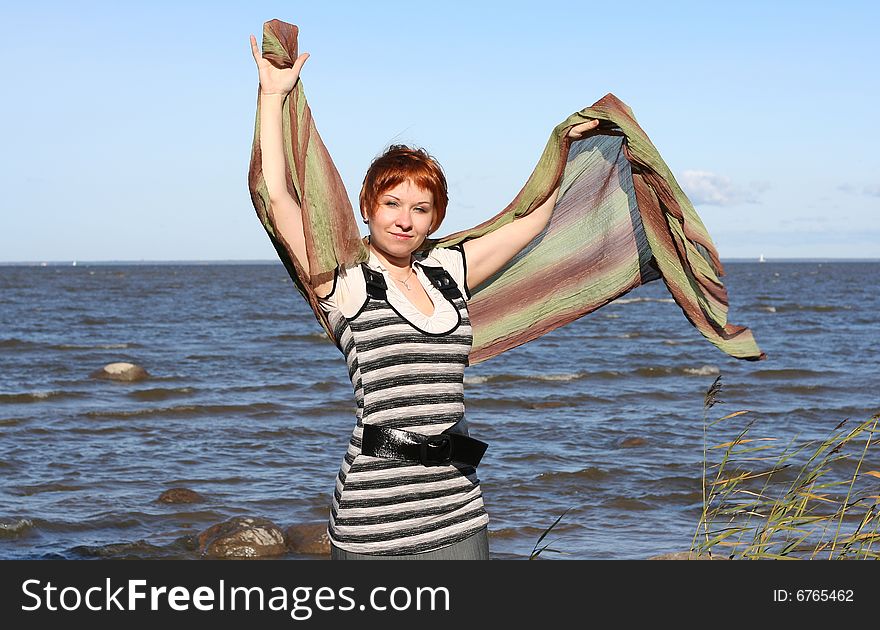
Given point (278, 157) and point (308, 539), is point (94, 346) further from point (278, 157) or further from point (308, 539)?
point (278, 157)

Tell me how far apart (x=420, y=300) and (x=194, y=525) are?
7242 mm

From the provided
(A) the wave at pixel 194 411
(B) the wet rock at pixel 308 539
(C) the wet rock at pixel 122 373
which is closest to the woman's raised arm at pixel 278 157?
(B) the wet rock at pixel 308 539

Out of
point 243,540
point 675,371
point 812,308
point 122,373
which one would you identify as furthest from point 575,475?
point 812,308

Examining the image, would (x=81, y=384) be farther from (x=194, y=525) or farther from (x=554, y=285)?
(x=554, y=285)

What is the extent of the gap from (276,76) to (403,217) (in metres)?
0.64

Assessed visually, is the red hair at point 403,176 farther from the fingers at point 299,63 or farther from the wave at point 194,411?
the wave at point 194,411

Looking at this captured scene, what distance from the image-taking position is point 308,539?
9156 mm

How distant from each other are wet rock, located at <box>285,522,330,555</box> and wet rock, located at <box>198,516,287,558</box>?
0.09m

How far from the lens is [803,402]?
17.9m

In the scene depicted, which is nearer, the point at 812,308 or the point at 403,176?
the point at 403,176

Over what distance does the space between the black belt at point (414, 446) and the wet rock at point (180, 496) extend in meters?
8.02

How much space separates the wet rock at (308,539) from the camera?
29.7 feet

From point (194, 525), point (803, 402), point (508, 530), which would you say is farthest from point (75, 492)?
point (803, 402)


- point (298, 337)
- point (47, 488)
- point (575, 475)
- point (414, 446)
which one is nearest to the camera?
point (414, 446)
